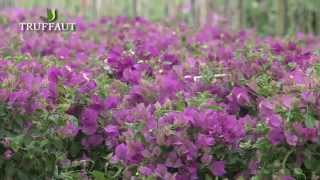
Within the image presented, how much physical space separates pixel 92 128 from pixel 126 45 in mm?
1315

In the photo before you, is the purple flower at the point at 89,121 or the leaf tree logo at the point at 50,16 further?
the leaf tree logo at the point at 50,16

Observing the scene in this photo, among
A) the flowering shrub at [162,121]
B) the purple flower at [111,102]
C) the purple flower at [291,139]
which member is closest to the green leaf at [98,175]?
the flowering shrub at [162,121]

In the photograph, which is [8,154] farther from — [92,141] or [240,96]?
[240,96]

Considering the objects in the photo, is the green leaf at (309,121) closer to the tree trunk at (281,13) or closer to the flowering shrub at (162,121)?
the flowering shrub at (162,121)

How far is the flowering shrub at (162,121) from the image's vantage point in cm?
211

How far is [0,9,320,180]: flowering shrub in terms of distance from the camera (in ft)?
6.93

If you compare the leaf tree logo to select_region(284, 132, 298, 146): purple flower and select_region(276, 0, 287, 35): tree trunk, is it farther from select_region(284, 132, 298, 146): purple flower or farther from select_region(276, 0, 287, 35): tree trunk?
select_region(284, 132, 298, 146): purple flower

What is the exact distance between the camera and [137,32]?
16.1 feet

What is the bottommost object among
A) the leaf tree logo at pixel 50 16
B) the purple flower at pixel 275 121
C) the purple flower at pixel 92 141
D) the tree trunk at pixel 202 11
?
the tree trunk at pixel 202 11

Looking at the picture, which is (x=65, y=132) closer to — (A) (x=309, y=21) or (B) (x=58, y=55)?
(B) (x=58, y=55)

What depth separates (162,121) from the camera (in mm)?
2316

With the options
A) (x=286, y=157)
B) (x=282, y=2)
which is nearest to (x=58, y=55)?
(x=286, y=157)

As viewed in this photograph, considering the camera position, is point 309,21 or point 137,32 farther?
point 309,21

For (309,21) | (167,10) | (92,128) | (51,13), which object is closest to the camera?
(92,128)
